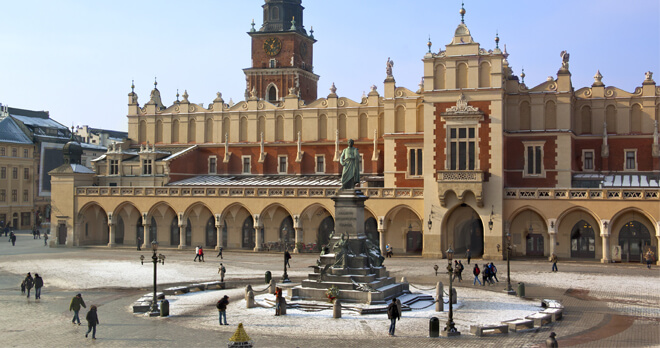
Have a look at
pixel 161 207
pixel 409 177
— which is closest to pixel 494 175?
pixel 409 177

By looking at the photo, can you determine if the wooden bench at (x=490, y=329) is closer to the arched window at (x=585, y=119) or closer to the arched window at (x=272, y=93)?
the arched window at (x=585, y=119)

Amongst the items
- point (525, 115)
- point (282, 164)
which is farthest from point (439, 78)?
point (282, 164)

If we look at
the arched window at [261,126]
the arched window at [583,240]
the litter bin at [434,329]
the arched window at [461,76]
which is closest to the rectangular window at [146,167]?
the arched window at [261,126]

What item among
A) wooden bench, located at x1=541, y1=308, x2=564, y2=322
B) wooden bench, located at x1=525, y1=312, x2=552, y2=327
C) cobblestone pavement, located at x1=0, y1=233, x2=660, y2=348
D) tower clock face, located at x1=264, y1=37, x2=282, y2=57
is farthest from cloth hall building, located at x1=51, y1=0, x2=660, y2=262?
wooden bench, located at x1=525, y1=312, x2=552, y2=327

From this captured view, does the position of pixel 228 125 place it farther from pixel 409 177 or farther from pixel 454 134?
pixel 454 134

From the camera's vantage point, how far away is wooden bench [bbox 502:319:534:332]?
90.7ft

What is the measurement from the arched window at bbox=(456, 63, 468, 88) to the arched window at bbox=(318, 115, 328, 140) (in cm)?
1654

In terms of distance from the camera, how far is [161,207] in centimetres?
6469

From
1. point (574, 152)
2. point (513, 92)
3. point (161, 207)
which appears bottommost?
point (161, 207)

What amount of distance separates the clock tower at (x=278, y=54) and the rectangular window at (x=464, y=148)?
1225 inches

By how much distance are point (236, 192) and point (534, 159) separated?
24143 millimetres

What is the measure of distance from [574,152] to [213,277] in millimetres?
30900

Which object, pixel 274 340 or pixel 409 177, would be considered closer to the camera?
pixel 274 340

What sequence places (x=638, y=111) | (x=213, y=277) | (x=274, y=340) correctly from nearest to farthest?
(x=274, y=340) < (x=213, y=277) < (x=638, y=111)
